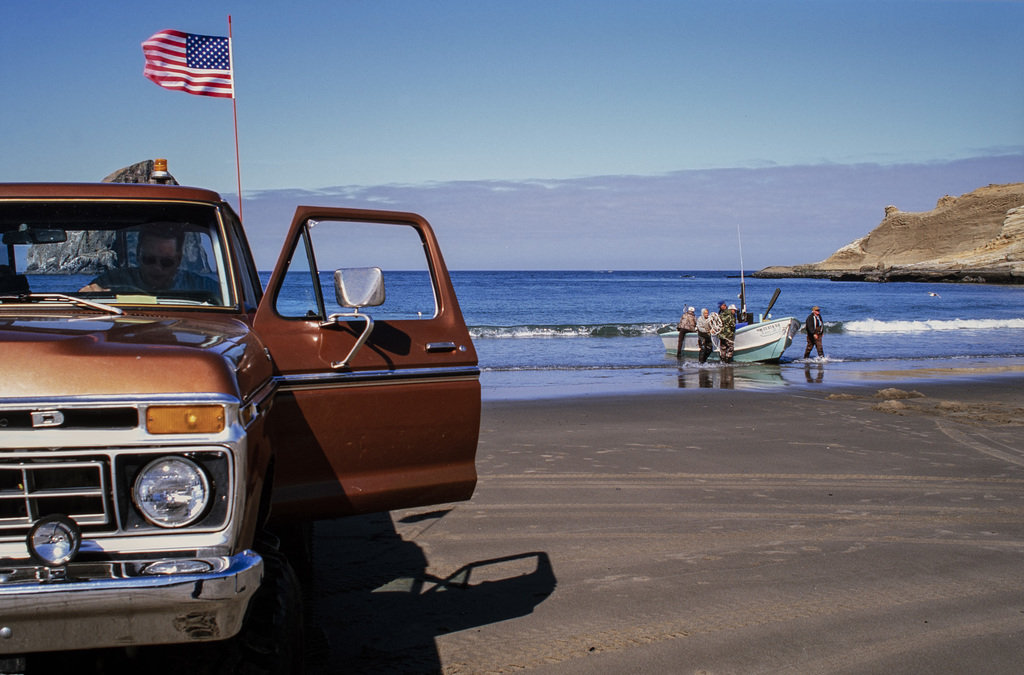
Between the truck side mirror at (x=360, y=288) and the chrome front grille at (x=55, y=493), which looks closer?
the chrome front grille at (x=55, y=493)

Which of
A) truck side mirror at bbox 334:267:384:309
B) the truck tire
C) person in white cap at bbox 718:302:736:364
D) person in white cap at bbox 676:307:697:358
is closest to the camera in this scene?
the truck tire

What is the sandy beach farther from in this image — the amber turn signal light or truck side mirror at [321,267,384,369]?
the amber turn signal light

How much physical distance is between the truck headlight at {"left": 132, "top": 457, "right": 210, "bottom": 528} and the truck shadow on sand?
1648mm

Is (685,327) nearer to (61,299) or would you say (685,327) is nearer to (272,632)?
(61,299)

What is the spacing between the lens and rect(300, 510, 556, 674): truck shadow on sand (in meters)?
3.93

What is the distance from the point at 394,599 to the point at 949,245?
113m

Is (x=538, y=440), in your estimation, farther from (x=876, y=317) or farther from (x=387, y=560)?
(x=876, y=317)

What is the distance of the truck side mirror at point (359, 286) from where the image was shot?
3.33 metres

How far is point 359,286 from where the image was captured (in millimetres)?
3348

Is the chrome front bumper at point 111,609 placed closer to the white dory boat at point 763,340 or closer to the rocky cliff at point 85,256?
the rocky cliff at point 85,256

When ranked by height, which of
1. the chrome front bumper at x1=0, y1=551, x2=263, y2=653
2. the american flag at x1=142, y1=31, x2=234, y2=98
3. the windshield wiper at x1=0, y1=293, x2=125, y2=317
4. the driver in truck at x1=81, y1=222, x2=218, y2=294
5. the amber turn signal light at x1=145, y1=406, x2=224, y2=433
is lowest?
the chrome front bumper at x1=0, y1=551, x2=263, y2=653

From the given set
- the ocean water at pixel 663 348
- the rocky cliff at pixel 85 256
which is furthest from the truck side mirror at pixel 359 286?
the rocky cliff at pixel 85 256

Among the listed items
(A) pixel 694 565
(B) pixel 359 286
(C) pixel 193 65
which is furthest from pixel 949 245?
(B) pixel 359 286

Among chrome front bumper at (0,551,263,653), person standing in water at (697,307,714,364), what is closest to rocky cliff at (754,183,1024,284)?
person standing in water at (697,307,714,364)
